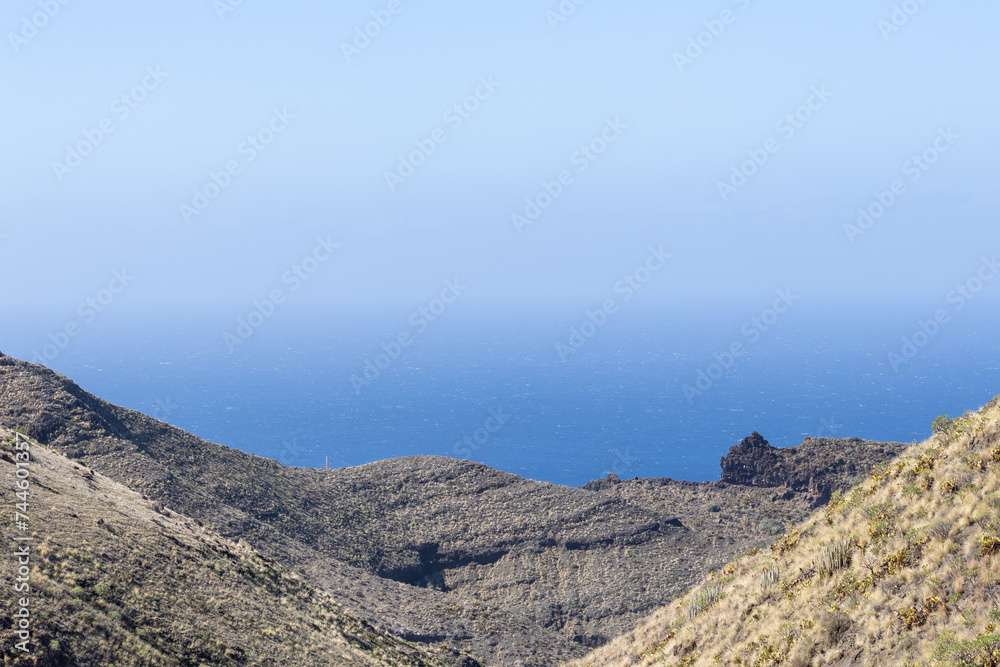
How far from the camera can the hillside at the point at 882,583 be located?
14.7 meters

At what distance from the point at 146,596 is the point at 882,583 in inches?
973

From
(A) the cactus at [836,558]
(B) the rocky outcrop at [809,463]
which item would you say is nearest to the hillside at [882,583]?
(A) the cactus at [836,558]

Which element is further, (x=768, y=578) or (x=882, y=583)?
(x=768, y=578)

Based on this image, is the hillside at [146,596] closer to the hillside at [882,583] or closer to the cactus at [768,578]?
the hillside at [882,583]

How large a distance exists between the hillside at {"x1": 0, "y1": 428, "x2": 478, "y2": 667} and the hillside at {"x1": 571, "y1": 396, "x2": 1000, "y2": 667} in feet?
46.4

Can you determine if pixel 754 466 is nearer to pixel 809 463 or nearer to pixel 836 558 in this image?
pixel 809 463

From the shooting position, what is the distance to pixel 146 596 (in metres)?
27.1

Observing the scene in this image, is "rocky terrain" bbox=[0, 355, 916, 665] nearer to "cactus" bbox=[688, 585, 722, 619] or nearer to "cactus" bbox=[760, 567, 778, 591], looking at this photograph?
"cactus" bbox=[688, 585, 722, 619]

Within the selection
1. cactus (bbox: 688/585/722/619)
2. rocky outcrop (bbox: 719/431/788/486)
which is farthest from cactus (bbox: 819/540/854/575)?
rocky outcrop (bbox: 719/431/788/486)

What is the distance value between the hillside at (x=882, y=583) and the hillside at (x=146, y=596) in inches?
556

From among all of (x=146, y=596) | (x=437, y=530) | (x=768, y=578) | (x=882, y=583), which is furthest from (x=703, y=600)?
(x=437, y=530)

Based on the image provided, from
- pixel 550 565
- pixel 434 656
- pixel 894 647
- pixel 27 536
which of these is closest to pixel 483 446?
pixel 550 565

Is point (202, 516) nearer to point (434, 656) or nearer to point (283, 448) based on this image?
point (434, 656)

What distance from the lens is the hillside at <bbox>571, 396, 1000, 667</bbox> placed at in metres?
14.7
